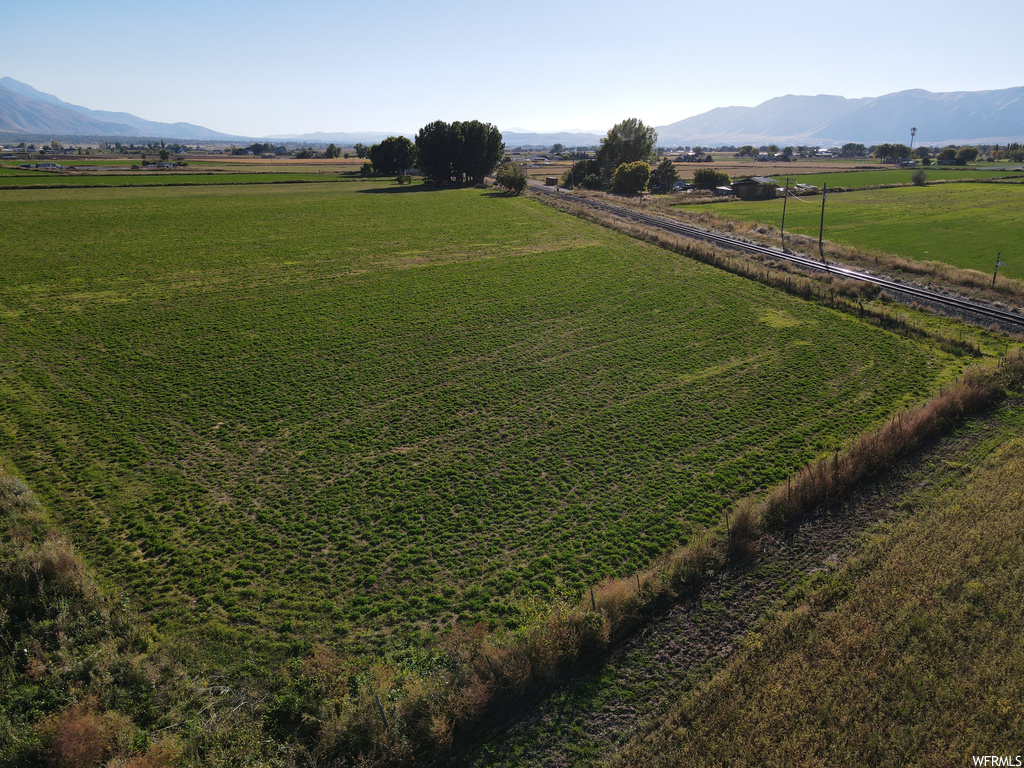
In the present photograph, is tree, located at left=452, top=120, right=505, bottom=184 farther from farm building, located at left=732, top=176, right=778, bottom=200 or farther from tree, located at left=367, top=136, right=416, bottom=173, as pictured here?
farm building, located at left=732, top=176, right=778, bottom=200

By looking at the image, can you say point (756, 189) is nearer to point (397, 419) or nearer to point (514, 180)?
point (514, 180)

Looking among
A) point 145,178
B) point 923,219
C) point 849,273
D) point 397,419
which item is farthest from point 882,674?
point 145,178

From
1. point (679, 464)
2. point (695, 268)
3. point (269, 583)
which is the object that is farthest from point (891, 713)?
point (695, 268)

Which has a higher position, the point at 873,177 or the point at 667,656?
the point at 873,177

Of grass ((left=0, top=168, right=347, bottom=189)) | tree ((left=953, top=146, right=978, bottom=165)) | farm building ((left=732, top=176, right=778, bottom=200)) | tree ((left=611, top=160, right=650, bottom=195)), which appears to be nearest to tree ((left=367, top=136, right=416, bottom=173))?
grass ((left=0, top=168, right=347, bottom=189))

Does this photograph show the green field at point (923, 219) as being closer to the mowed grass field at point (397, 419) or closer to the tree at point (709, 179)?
the tree at point (709, 179)

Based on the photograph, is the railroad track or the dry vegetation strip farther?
the dry vegetation strip
